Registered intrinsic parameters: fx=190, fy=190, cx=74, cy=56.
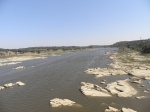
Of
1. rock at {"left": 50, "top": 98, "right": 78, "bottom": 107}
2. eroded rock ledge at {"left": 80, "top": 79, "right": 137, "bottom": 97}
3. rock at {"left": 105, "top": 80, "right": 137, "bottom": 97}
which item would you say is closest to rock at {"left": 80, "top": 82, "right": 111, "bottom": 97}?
eroded rock ledge at {"left": 80, "top": 79, "right": 137, "bottom": 97}

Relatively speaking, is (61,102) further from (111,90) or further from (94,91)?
(111,90)

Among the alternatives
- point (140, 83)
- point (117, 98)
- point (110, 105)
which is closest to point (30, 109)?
point (110, 105)

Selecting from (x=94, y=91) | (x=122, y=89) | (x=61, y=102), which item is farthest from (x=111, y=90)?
(x=61, y=102)

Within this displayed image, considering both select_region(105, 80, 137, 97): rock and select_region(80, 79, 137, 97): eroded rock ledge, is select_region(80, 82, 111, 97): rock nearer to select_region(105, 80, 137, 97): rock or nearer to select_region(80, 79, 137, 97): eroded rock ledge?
select_region(80, 79, 137, 97): eroded rock ledge

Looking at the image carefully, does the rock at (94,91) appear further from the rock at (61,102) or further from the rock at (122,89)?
the rock at (61,102)

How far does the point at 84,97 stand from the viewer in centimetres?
2536

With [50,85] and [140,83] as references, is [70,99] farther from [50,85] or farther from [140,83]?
[140,83]

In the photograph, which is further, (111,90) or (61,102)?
(111,90)

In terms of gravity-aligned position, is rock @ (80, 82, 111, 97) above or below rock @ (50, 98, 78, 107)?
above

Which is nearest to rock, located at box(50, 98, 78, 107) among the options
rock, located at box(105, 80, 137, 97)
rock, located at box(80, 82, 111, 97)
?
rock, located at box(80, 82, 111, 97)

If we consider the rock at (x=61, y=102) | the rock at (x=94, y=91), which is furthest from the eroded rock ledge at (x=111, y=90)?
the rock at (x=61, y=102)

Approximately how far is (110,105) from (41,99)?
30.1 ft

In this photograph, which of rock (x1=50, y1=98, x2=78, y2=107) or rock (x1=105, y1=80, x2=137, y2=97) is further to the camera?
rock (x1=105, y1=80, x2=137, y2=97)

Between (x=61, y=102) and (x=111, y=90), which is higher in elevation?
(x=111, y=90)
